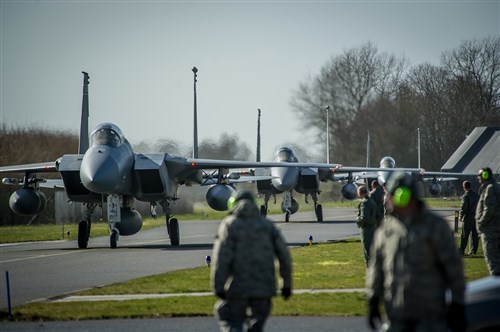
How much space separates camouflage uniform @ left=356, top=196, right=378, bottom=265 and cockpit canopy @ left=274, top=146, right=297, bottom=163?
25463 millimetres

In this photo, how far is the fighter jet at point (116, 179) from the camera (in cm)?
2744

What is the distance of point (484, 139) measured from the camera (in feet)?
168

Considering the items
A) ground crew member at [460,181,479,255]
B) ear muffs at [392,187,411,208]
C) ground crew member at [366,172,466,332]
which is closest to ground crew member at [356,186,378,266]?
ground crew member at [460,181,479,255]

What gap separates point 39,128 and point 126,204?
23323 millimetres

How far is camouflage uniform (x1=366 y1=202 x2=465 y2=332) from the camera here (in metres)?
7.25

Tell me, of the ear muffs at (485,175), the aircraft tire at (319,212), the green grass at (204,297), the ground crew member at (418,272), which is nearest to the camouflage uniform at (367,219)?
the green grass at (204,297)

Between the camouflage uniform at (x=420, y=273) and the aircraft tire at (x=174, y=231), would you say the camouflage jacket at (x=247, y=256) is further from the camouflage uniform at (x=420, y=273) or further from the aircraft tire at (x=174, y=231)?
the aircraft tire at (x=174, y=231)

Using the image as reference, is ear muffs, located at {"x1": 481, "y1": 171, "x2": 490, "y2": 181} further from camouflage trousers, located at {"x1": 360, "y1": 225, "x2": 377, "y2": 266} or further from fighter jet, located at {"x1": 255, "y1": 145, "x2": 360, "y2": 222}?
fighter jet, located at {"x1": 255, "y1": 145, "x2": 360, "y2": 222}

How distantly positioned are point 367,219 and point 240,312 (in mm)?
9952

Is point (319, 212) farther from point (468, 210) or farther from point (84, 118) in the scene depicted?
point (468, 210)

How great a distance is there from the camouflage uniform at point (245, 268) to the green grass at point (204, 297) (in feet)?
15.7

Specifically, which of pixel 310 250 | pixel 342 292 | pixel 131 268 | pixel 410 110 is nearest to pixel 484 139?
pixel 410 110

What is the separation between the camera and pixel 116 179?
27531mm

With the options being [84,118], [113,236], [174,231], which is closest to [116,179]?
[113,236]
